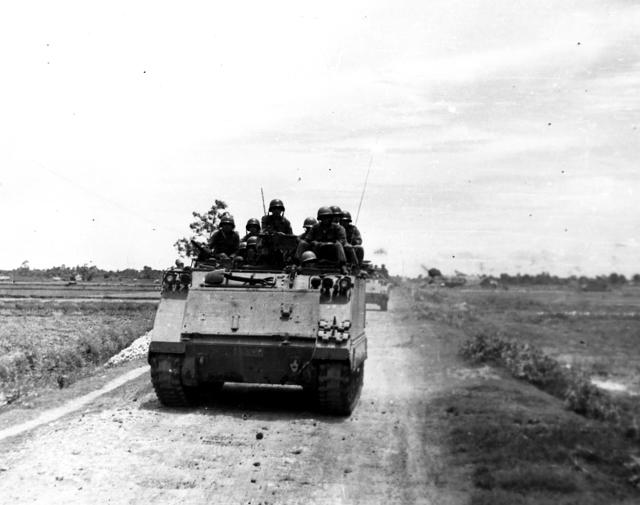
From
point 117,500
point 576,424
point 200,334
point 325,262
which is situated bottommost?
point 117,500

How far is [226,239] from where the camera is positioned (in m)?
15.3

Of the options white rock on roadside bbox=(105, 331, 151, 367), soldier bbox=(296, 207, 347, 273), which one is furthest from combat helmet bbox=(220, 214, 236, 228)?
white rock on roadside bbox=(105, 331, 151, 367)

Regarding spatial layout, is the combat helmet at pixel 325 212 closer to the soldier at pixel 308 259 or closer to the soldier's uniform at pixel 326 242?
the soldier's uniform at pixel 326 242

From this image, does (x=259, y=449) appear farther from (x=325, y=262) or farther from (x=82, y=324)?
(x=82, y=324)

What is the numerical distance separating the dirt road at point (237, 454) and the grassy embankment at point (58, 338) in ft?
15.0

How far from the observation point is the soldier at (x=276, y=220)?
15.4m

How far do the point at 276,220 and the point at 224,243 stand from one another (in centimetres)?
116

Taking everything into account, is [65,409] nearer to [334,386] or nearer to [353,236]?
[334,386]

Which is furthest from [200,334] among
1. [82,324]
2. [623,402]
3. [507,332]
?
[82,324]

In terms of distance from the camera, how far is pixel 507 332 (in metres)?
17.8

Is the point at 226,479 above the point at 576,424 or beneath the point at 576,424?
beneath

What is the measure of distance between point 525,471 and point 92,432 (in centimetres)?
559

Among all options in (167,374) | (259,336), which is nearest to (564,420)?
(259,336)

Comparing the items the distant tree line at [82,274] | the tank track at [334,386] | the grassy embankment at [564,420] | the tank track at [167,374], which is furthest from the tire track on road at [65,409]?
the distant tree line at [82,274]
